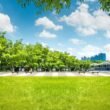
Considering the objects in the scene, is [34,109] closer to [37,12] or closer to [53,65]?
[37,12]

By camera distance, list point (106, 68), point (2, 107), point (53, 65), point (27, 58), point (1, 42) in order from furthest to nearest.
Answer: point (106, 68), point (53, 65), point (27, 58), point (1, 42), point (2, 107)

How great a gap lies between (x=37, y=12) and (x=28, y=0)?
59 centimetres

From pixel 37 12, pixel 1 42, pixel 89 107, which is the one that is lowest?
pixel 89 107

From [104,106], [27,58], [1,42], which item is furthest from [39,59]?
[104,106]

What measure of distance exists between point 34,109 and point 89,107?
7.35 ft

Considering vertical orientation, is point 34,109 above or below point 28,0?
below

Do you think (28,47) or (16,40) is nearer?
(16,40)

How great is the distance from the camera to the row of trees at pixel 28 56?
69.6m

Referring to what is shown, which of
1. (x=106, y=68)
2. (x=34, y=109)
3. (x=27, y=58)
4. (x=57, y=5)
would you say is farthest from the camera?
(x=106, y=68)

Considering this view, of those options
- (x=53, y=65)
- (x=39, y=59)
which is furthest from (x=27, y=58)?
(x=53, y=65)

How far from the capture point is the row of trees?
228 feet

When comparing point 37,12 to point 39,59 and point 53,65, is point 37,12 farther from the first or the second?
point 53,65

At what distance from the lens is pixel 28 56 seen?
7888 centimetres

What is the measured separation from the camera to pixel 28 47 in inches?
3285
